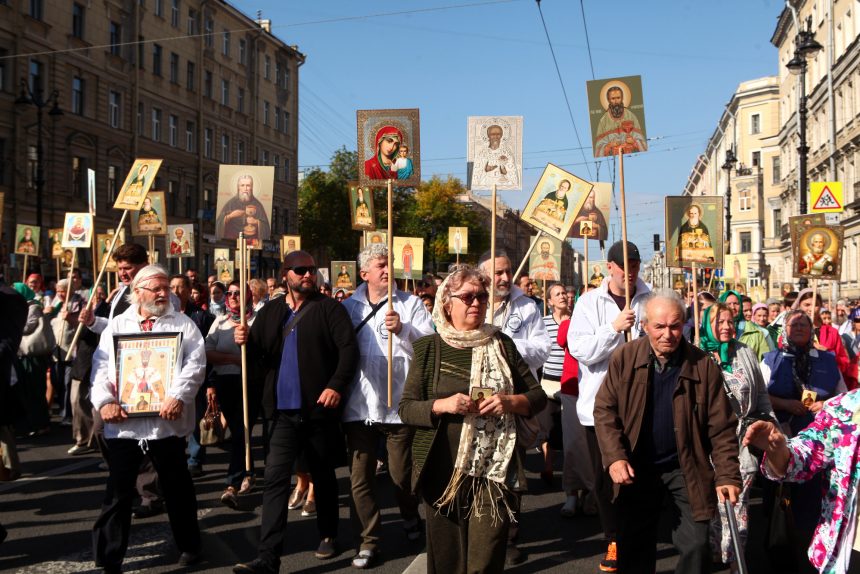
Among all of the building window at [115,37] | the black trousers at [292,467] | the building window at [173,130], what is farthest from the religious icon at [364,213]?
the building window at [173,130]

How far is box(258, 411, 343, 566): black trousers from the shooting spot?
18.8ft

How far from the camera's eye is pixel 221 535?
680 cm

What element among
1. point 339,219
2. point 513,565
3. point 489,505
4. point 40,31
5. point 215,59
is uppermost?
point 215,59

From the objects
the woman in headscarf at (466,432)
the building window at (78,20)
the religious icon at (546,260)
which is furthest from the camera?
the building window at (78,20)

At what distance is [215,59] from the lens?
51.5 metres

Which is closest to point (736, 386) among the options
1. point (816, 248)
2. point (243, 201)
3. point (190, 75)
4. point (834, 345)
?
point (834, 345)

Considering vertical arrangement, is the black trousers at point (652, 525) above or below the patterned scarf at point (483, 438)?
below

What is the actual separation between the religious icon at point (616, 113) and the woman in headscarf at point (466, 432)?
9.44 ft

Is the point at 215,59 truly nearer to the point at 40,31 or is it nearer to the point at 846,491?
the point at 40,31

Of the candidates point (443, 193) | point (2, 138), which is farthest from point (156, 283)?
point (443, 193)

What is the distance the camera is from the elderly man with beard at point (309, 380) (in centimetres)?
611

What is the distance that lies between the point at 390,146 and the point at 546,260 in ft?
33.8

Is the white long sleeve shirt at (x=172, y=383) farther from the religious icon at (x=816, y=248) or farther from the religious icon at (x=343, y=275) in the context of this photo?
the religious icon at (x=343, y=275)

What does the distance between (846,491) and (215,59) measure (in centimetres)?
5157
